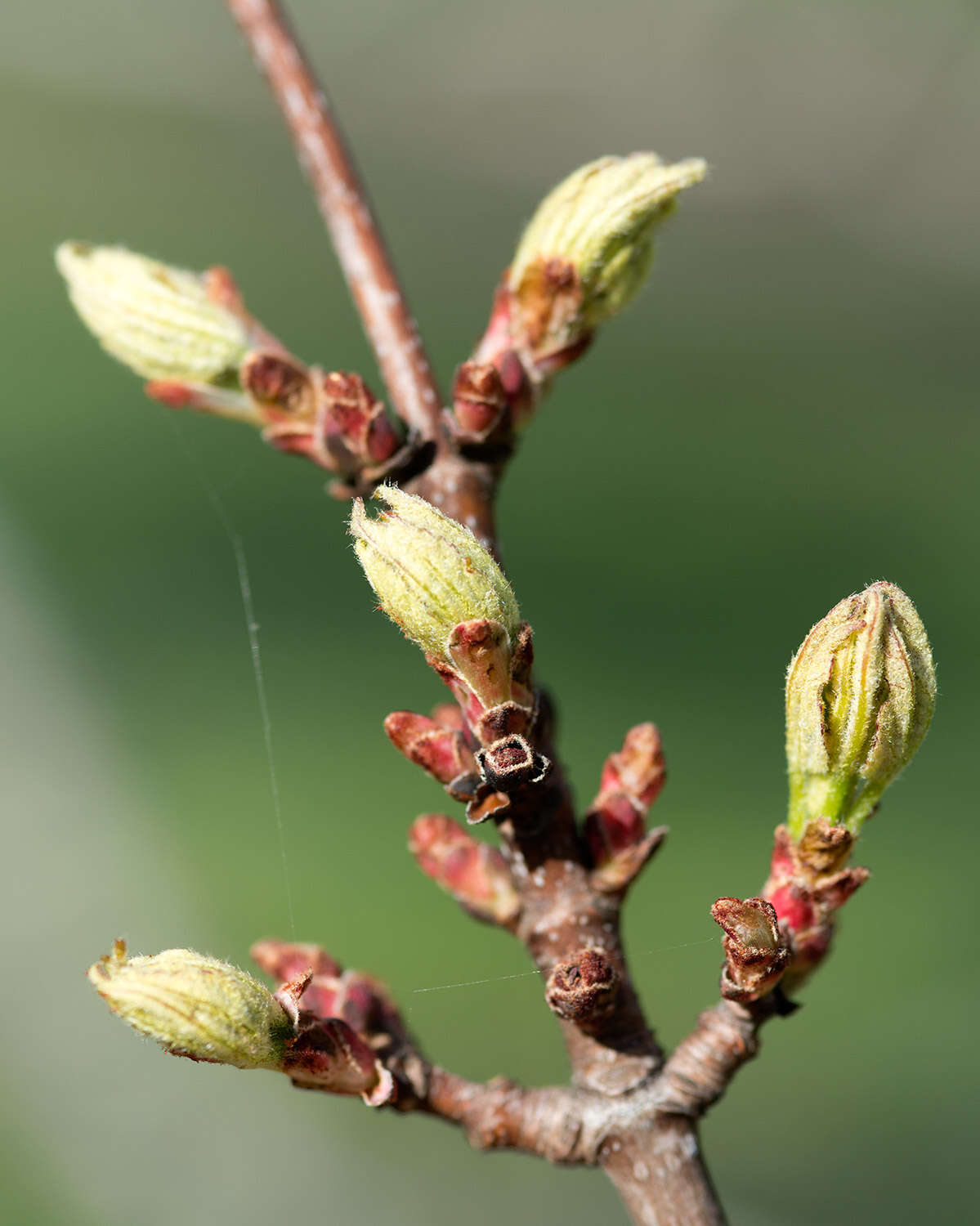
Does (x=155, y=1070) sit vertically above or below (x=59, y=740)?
below

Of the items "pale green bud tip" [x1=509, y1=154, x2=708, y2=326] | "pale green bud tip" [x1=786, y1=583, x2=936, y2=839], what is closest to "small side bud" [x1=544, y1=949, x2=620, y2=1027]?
"pale green bud tip" [x1=786, y1=583, x2=936, y2=839]

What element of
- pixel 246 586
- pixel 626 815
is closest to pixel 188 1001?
pixel 626 815

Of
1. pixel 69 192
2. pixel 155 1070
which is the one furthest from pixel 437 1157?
pixel 69 192

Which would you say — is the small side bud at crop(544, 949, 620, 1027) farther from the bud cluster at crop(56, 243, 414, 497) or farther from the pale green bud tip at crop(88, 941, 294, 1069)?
the bud cluster at crop(56, 243, 414, 497)

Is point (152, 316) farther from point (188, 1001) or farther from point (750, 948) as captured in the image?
point (750, 948)

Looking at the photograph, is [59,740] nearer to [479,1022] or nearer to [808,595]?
[479,1022]

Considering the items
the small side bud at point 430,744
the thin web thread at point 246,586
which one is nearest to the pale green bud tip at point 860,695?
the small side bud at point 430,744

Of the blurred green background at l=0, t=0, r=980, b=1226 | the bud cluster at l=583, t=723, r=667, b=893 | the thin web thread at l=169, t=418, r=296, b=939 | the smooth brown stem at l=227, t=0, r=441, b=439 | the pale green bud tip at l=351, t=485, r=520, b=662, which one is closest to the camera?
the pale green bud tip at l=351, t=485, r=520, b=662

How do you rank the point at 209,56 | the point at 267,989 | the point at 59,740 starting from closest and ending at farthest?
the point at 267,989
the point at 59,740
the point at 209,56
